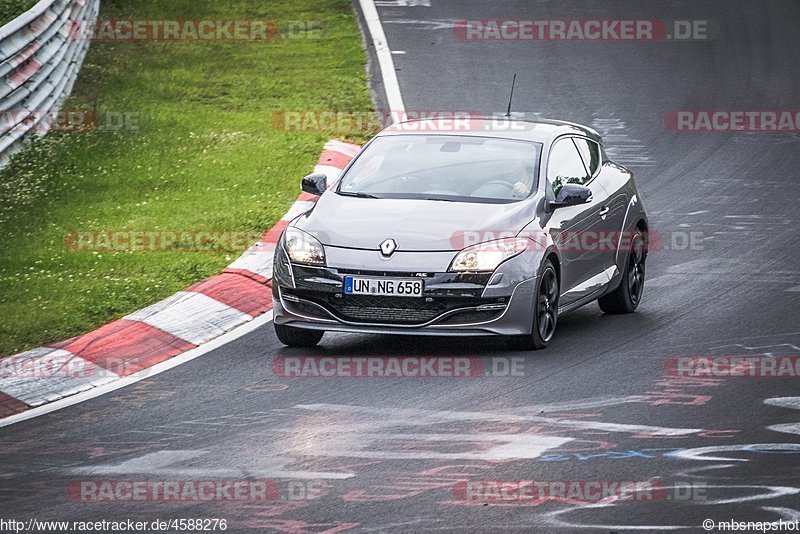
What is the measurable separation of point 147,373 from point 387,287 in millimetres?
1663

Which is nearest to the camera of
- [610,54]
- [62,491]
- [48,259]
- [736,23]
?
[62,491]

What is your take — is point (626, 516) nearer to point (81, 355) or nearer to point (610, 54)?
point (81, 355)

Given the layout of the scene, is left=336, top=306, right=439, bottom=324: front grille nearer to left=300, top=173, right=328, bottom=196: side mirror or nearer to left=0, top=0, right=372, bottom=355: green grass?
left=300, top=173, right=328, bottom=196: side mirror

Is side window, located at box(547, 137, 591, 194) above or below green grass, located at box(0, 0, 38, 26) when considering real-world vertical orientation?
below

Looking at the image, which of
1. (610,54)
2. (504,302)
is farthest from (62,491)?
(610,54)

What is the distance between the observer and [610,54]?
76.5 ft

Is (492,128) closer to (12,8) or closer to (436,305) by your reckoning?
(436,305)

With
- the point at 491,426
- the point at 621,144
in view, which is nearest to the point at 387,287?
the point at 491,426

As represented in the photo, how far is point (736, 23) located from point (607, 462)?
62.0ft

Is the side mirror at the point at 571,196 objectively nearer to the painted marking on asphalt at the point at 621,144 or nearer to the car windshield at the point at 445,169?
the car windshield at the point at 445,169

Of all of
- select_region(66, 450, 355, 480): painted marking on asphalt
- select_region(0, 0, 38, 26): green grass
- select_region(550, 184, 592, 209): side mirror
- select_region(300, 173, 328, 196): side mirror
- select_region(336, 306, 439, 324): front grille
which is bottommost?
select_region(66, 450, 355, 480): painted marking on asphalt

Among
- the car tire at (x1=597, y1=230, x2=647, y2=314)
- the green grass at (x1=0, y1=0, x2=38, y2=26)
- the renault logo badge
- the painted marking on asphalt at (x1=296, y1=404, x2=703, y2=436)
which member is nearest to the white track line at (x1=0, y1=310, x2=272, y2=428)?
the painted marking on asphalt at (x1=296, y1=404, x2=703, y2=436)

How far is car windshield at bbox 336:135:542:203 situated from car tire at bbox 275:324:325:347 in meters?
1.12

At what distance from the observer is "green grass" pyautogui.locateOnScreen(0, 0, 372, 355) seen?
1233 centimetres
